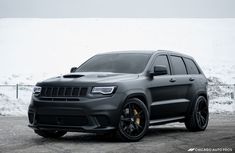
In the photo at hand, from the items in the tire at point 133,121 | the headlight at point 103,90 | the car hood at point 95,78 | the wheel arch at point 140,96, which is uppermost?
the car hood at point 95,78

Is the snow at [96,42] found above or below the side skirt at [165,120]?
below

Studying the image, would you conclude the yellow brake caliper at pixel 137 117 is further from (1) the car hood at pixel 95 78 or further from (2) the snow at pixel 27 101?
(2) the snow at pixel 27 101

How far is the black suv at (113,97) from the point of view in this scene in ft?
31.0

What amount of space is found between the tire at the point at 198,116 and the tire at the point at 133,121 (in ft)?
6.88

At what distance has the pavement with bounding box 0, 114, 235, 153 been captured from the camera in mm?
8625

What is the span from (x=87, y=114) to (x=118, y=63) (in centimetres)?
178

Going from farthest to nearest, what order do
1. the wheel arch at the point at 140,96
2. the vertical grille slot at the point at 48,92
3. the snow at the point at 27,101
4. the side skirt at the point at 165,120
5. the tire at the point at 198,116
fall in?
1. the snow at the point at 27,101
2. the tire at the point at 198,116
3. the side skirt at the point at 165,120
4. the vertical grille slot at the point at 48,92
5. the wheel arch at the point at 140,96

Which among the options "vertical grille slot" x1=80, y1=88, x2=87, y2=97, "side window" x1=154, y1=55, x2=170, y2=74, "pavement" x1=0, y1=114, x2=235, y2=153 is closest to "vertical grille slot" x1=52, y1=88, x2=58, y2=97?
"vertical grille slot" x1=80, y1=88, x2=87, y2=97

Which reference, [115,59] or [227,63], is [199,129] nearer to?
[115,59]

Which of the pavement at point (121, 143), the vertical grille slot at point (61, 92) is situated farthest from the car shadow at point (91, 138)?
the vertical grille slot at point (61, 92)

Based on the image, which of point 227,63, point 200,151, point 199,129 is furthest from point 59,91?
point 227,63

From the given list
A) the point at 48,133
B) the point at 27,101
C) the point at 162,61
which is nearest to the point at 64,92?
the point at 48,133

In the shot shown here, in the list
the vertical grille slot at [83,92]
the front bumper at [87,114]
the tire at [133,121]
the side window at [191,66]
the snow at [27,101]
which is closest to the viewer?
the front bumper at [87,114]

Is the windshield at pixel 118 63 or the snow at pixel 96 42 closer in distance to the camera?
the windshield at pixel 118 63
